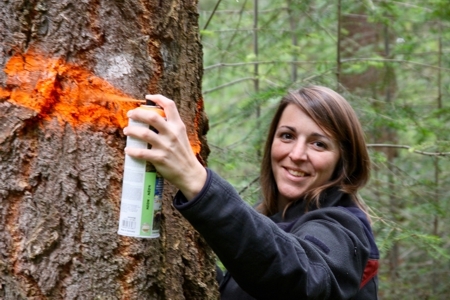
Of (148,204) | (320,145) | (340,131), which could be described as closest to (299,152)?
(320,145)

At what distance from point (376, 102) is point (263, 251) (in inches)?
156

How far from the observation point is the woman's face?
2.71 meters

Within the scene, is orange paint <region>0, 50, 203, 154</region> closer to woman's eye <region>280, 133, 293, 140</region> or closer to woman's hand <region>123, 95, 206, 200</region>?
woman's hand <region>123, 95, 206, 200</region>

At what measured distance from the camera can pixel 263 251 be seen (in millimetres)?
1708

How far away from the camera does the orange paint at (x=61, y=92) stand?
6.12 ft

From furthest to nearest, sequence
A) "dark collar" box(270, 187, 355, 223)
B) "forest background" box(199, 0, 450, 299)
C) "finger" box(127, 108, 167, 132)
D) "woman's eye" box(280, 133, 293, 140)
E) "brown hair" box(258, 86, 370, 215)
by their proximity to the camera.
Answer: "forest background" box(199, 0, 450, 299) → "woman's eye" box(280, 133, 293, 140) → "brown hair" box(258, 86, 370, 215) → "dark collar" box(270, 187, 355, 223) → "finger" box(127, 108, 167, 132)

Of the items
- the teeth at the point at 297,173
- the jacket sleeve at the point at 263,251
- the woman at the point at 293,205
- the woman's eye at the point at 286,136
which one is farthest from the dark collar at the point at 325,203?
the jacket sleeve at the point at 263,251

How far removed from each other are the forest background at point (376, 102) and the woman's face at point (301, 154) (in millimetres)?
1251

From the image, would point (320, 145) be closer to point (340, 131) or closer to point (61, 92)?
point (340, 131)

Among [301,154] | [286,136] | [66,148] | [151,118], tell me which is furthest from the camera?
[286,136]

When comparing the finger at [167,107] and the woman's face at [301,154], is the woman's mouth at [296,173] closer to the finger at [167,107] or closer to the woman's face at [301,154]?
the woman's face at [301,154]

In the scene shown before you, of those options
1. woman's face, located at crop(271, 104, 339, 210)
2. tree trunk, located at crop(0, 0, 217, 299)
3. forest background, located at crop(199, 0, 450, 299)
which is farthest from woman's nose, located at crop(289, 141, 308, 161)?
forest background, located at crop(199, 0, 450, 299)

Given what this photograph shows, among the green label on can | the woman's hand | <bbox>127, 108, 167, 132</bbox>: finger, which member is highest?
<bbox>127, 108, 167, 132</bbox>: finger

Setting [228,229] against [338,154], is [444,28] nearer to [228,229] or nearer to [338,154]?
[338,154]
